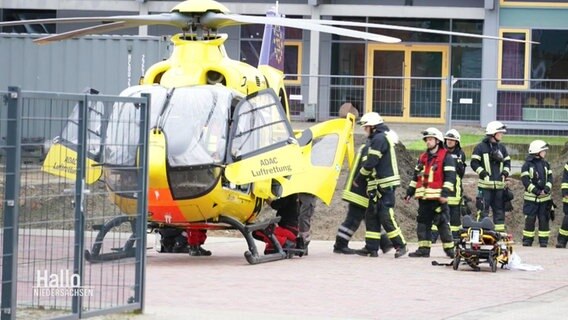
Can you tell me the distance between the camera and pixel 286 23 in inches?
584

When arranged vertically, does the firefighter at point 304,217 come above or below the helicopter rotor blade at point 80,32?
below

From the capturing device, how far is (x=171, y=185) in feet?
49.4

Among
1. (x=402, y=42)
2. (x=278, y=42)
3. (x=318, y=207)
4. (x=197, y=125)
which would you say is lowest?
(x=318, y=207)

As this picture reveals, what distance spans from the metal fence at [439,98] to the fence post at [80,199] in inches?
745

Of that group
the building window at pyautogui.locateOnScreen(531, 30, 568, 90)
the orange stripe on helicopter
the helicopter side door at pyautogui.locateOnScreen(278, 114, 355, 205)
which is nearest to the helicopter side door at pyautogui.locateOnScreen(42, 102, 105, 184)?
the orange stripe on helicopter

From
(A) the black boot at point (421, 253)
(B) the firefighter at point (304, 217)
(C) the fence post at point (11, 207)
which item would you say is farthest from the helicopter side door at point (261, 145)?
(C) the fence post at point (11, 207)

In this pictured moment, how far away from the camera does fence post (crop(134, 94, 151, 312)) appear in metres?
10.5

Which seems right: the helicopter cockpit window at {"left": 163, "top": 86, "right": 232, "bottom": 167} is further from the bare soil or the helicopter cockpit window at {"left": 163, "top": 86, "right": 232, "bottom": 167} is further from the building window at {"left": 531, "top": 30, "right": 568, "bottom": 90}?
the building window at {"left": 531, "top": 30, "right": 568, "bottom": 90}

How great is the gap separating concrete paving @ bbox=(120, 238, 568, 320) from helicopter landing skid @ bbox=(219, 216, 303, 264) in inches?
4.8

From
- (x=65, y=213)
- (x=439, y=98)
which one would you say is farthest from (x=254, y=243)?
(x=439, y=98)

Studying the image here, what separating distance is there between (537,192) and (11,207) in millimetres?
14247

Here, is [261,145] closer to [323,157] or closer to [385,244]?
[323,157]

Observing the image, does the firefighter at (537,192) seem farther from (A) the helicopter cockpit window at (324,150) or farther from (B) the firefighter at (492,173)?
(A) the helicopter cockpit window at (324,150)

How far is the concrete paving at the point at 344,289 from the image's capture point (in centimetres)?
1158
